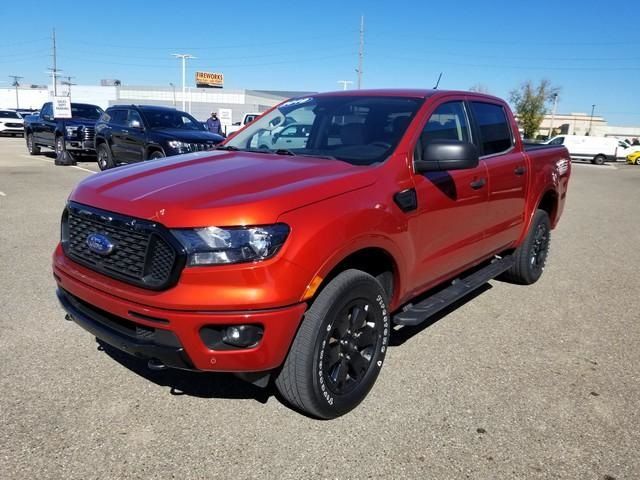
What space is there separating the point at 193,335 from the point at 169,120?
11.1m

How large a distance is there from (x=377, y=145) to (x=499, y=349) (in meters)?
1.81

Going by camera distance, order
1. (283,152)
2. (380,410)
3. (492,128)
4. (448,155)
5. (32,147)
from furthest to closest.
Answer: (32,147)
(492,128)
(283,152)
(448,155)
(380,410)

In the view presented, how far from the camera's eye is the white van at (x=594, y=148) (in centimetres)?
3691

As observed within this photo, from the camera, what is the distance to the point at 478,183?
4.04m

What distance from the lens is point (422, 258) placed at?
3473mm

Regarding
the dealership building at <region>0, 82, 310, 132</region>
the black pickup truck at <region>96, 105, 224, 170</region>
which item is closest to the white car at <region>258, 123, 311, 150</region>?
the black pickup truck at <region>96, 105, 224, 170</region>

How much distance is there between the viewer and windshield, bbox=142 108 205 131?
12.4m

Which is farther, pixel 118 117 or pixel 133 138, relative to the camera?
pixel 118 117

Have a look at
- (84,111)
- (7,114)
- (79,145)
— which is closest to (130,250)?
(79,145)

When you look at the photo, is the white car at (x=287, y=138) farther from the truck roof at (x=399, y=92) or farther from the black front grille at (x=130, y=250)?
the black front grille at (x=130, y=250)

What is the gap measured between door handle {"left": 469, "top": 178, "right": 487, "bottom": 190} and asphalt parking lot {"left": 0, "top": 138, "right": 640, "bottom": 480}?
117cm

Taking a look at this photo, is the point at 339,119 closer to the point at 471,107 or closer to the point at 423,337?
the point at 471,107

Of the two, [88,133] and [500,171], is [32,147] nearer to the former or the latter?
[88,133]

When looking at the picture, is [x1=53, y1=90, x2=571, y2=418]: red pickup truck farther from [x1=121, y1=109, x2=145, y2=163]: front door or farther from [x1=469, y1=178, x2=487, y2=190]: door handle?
[x1=121, y1=109, x2=145, y2=163]: front door
